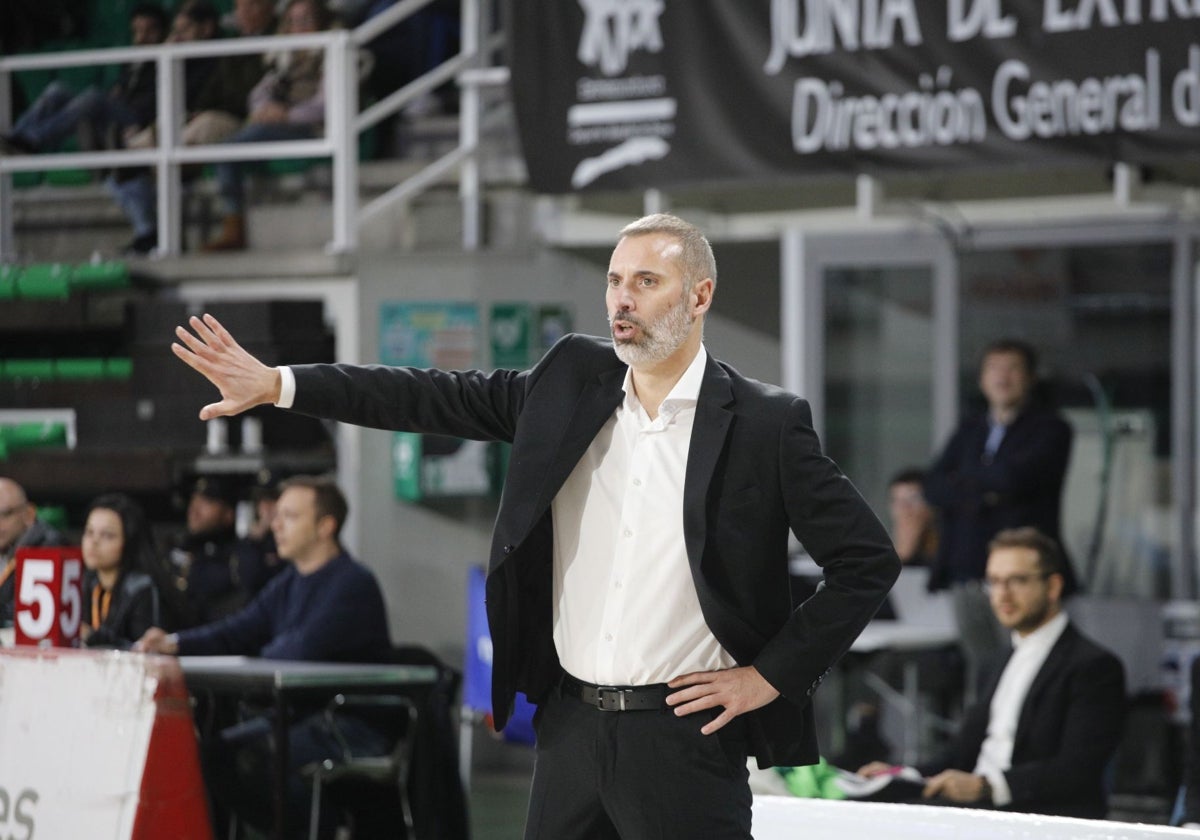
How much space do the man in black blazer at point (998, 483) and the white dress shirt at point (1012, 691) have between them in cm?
200


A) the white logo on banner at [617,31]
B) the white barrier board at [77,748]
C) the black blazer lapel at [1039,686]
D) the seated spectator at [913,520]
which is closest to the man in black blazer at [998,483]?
the seated spectator at [913,520]

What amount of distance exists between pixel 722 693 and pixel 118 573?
4.43 metres

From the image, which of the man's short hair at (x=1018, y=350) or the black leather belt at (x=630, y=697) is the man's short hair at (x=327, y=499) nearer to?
the man's short hair at (x=1018, y=350)

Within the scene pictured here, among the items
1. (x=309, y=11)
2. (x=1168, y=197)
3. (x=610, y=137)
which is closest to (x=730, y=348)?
(x=610, y=137)

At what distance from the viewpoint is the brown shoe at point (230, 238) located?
36.5 ft

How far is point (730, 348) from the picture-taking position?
34.7 ft

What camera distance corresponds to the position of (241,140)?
11.2 metres

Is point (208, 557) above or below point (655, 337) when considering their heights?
below

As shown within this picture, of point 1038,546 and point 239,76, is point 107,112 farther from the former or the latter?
point 1038,546

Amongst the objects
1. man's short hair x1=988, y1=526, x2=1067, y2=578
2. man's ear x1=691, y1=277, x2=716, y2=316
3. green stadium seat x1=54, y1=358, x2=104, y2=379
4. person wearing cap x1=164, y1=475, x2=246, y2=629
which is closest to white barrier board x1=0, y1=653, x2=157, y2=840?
person wearing cap x1=164, y1=475, x2=246, y2=629

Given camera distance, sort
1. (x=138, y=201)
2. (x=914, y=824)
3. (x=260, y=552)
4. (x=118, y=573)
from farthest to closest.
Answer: (x=138, y=201)
(x=260, y=552)
(x=118, y=573)
(x=914, y=824)

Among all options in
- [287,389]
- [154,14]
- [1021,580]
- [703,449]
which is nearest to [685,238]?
[703,449]

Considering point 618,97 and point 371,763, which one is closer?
point 371,763

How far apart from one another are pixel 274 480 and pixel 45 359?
1964 millimetres
